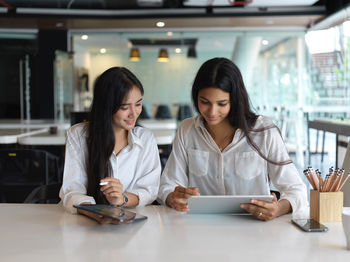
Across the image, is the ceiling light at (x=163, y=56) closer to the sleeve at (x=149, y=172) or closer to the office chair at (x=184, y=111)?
the office chair at (x=184, y=111)

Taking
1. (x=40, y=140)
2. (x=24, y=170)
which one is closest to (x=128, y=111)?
(x=40, y=140)

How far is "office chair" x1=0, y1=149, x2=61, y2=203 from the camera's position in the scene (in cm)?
353

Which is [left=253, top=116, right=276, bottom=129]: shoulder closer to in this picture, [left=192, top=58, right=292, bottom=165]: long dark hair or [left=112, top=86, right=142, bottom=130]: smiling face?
[left=192, top=58, right=292, bottom=165]: long dark hair

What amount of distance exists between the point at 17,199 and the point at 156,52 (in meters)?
4.66

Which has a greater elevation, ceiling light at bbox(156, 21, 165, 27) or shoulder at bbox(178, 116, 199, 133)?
ceiling light at bbox(156, 21, 165, 27)

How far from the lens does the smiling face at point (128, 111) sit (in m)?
2.09

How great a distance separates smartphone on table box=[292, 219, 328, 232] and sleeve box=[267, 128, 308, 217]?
0.48 ft

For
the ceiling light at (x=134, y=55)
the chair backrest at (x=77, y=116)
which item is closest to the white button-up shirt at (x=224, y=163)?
the chair backrest at (x=77, y=116)

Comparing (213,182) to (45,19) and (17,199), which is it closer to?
(17,199)

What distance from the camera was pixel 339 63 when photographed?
7047 millimetres

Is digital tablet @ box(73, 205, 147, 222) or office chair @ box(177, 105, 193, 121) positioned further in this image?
office chair @ box(177, 105, 193, 121)

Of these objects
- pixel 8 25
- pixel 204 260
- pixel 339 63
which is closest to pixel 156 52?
pixel 8 25

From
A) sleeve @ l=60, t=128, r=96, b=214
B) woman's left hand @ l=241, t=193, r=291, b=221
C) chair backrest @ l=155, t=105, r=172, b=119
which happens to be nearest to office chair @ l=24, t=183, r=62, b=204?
sleeve @ l=60, t=128, r=96, b=214

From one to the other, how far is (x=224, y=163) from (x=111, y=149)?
55cm
